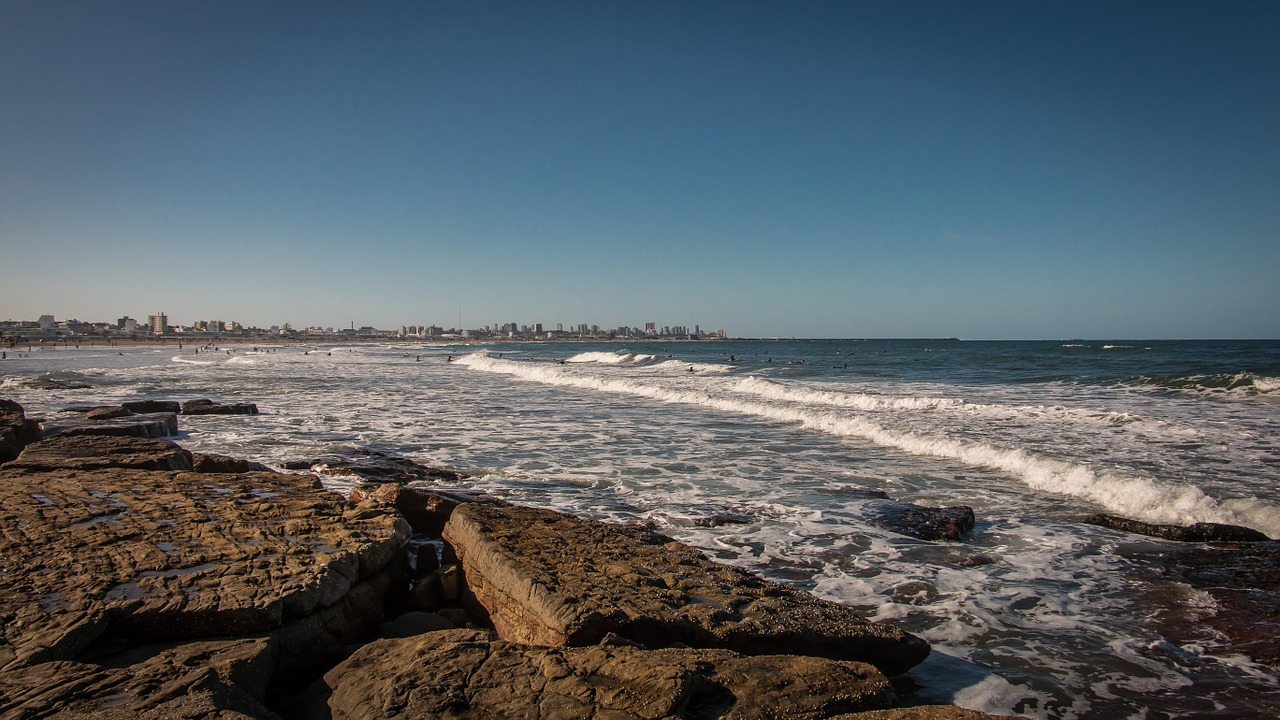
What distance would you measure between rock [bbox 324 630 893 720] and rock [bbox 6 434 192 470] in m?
5.59

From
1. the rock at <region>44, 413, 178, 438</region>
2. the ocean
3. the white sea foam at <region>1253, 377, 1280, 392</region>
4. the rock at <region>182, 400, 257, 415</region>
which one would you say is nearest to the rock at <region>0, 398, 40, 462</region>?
the rock at <region>44, 413, 178, 438</region>

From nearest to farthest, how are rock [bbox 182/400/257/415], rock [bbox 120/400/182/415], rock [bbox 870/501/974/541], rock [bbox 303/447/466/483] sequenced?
rock [bbox 870/501/974/541]
rock [bbox 303/447/466/483]
rock [bbox 120/400/182/415]
rock [bbox 182/400/257/415]

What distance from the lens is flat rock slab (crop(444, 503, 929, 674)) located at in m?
3.39

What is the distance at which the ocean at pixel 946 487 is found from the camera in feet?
13.4

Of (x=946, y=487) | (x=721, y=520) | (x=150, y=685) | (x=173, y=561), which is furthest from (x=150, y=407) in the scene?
(x=946, y=487)

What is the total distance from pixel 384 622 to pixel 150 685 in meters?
1.55

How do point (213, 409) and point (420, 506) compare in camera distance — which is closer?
point (420, 506)

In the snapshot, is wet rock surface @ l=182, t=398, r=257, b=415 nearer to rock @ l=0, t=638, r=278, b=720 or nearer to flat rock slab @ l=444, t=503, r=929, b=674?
flat rock slab @ l=444, t=503, r=929, b=674

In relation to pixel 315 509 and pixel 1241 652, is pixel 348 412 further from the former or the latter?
pixel 1241 652

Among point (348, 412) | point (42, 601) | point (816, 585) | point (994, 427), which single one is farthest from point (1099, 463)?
point (348, 412)

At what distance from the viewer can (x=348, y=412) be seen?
17.8m

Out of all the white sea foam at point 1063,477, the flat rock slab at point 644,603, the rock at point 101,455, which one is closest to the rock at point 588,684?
the flat rock slab at point 644,603

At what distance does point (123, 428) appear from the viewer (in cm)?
1027

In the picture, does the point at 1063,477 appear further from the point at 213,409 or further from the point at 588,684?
the point at 213,409
